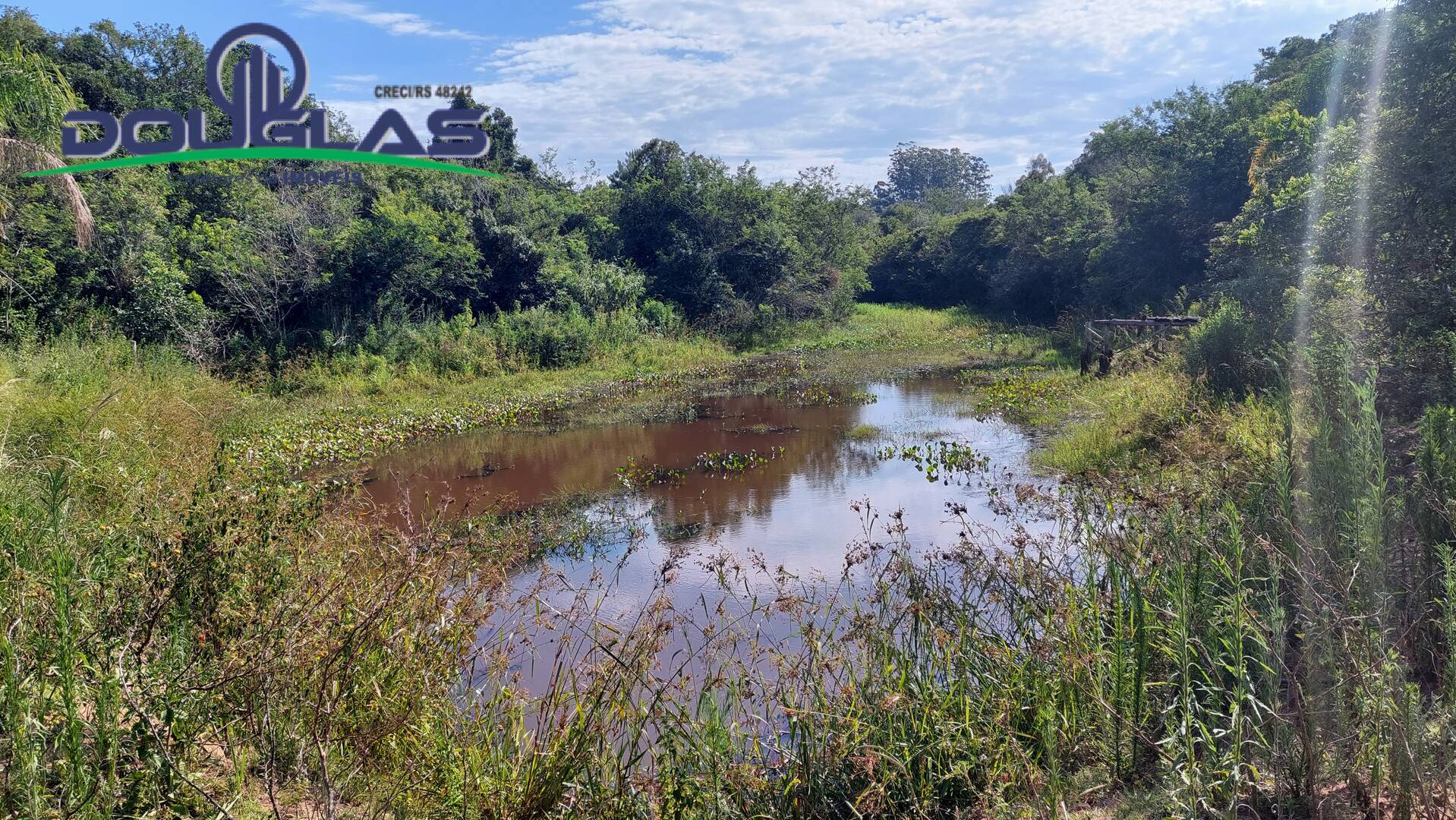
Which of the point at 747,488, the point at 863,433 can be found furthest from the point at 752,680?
the point at 863,433

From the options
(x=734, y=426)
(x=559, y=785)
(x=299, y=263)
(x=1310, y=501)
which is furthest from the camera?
(x=299, y=263)

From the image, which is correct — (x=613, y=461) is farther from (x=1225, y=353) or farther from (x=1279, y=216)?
(x=1279, y=216)

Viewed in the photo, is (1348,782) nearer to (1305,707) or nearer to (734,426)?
(1305,707)

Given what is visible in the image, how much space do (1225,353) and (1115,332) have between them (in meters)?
5.85

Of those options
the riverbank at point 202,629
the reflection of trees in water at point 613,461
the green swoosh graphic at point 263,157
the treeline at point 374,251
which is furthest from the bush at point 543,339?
the riverbank at point 202,629

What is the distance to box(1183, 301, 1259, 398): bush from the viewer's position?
8.90 metres

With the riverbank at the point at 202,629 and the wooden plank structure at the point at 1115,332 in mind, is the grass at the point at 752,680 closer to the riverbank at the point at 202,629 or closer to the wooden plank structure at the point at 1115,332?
the riverbank at the point at 202,629

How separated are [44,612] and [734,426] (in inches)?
392

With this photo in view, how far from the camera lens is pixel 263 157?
15.8 m

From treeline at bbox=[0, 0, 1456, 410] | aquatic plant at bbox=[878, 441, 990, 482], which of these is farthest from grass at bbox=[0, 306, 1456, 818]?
aquatic plant at bbox=[878, 441, 990, 482]

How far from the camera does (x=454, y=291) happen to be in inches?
712

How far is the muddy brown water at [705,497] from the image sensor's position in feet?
16.7

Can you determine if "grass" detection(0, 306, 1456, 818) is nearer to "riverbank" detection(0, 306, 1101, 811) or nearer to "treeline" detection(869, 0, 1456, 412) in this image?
"riverbank" detection(0, 306, 1101, 811)

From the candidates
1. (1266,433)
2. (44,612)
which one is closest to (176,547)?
(44,612)
